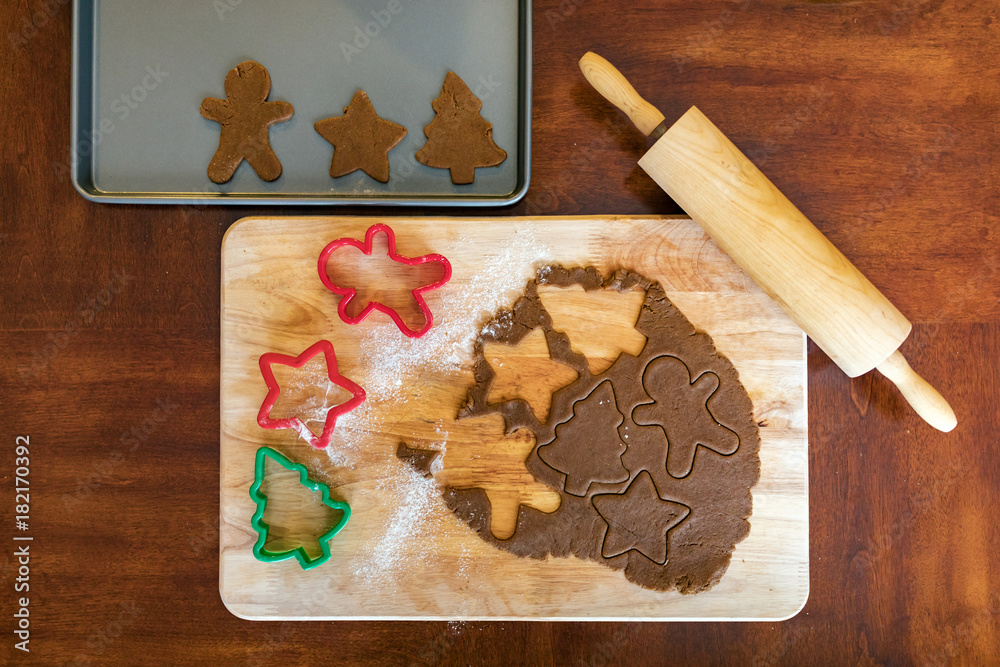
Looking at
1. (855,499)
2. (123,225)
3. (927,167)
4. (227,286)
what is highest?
(927,167)

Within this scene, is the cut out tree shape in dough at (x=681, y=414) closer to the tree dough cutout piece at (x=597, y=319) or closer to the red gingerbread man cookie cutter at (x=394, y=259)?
the tree dough cutout piece at (x=597, y=319)

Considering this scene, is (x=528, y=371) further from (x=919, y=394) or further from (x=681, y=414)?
(x=919, y=394)

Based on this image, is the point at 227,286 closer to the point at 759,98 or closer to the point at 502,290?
the point at 502,290

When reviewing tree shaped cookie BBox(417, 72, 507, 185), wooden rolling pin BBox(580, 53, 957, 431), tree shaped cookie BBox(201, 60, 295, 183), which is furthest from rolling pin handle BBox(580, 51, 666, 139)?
tree shaped cookie BBox(201, 60, 295, 183)

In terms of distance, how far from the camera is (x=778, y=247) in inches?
44.3

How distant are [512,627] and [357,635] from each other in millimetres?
334

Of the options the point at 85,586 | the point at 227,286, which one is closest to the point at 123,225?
the point at 227,286

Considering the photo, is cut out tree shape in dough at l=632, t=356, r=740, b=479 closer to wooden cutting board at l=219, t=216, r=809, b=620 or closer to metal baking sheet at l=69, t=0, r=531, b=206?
wooden cutting board at l=219, t=216, r=809, b=620

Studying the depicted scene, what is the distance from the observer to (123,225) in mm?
1293

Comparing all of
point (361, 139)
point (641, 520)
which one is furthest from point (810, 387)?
point (361, 139)

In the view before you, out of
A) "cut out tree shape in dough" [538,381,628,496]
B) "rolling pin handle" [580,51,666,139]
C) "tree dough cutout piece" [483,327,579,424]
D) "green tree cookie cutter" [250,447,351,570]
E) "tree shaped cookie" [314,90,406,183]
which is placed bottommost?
"green tree cookie cutter" [250,447,351,570]

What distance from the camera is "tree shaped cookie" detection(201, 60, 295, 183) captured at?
1.26 m

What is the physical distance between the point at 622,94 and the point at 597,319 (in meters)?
0.44

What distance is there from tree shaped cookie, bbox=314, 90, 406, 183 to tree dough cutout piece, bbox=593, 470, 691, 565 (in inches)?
32.5
